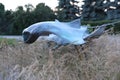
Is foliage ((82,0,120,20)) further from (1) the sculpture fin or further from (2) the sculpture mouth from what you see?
(2) the sculpture mouth

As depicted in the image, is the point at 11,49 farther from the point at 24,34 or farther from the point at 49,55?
the point at 49,55

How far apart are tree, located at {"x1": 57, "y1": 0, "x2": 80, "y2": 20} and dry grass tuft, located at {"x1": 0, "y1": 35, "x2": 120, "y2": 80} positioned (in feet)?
72.6

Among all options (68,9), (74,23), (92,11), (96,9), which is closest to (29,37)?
(74,23)

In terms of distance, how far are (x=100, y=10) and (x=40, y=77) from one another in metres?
22.5

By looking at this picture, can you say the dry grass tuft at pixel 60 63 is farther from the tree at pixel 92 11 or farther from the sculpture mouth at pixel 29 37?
the tree at pixel 92 11

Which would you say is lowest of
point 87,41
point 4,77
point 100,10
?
point 100,10

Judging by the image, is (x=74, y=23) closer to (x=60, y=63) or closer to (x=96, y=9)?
(x=60, y=63)

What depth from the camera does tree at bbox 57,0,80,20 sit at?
27.3 metres

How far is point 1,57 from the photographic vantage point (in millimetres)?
4953

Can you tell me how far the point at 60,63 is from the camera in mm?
4426

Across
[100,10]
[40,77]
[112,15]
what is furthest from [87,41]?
[100,10]

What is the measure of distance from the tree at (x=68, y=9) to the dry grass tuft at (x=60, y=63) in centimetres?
2214

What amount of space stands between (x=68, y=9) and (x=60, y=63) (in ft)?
77.1

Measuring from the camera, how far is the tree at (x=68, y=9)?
2730 cm
